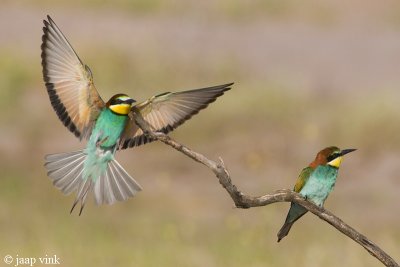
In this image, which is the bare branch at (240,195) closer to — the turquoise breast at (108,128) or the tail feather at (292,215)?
the turquoise breast at (108,128)

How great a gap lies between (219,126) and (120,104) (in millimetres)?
6469

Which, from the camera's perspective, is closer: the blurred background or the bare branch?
the bare branch

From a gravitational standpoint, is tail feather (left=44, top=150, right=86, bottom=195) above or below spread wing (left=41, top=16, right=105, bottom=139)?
below

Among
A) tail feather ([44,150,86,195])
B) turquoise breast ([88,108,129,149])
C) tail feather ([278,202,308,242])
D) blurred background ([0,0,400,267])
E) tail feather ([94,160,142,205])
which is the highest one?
turquoise breast ([88,108,129,149])

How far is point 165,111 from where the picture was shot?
2920 millimetres

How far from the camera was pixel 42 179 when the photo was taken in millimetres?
7766

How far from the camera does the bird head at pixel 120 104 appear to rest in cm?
277

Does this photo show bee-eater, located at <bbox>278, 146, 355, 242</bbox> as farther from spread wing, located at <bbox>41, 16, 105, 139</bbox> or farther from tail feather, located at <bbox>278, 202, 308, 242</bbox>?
spread wing, located at <bbox>41, 16, 105, 139</bbox>

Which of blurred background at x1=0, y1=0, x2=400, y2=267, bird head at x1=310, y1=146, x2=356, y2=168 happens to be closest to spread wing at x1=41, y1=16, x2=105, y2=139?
bird head at x1=310, y1=146, x2=356, y2=168

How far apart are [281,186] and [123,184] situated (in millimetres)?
4779

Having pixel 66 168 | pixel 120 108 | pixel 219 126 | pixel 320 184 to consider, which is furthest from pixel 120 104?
pixel 219 126

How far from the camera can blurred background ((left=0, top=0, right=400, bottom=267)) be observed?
6258mm

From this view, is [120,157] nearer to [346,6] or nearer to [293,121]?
[293,121]

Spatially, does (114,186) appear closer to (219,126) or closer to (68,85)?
(68,85)
